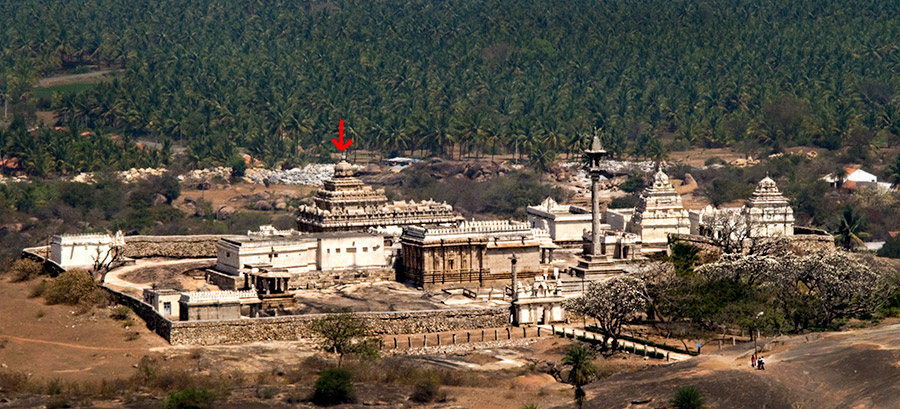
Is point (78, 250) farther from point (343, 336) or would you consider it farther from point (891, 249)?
point (891, 249)

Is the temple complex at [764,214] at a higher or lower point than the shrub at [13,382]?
higher

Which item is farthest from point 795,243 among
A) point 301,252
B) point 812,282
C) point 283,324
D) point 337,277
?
point 283,324

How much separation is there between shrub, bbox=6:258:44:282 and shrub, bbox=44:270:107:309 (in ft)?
22.2

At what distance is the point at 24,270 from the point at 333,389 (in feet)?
98.2

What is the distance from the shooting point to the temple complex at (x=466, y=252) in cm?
9825

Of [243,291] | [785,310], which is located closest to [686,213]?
[785,310]

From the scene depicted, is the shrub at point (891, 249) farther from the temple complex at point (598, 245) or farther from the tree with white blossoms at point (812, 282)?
the tree with white blossoms at point (812, 282)

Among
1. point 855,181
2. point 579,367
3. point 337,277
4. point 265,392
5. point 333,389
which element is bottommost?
point 265,392

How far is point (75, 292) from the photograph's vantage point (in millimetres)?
89375

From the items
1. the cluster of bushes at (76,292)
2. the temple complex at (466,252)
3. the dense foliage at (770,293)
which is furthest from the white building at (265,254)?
the dense foliage at (770,293)

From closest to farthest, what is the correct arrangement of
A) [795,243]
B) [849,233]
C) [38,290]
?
[38,290]
[795,243]
[849,233]

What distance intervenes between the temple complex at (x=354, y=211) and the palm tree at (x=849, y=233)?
99.2ft

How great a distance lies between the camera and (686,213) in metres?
113

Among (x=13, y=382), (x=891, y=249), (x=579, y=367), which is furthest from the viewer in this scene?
(x=891, y=249)
